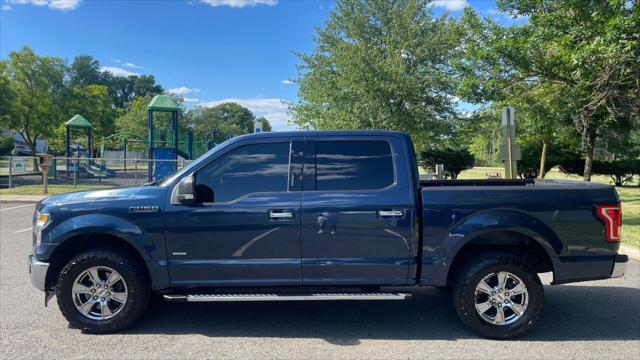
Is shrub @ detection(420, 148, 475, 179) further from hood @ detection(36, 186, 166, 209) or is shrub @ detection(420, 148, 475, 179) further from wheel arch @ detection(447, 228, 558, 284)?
hood @ detection(36, 186, 166, 209)

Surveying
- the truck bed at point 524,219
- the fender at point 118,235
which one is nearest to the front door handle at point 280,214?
the fender at point 118,235

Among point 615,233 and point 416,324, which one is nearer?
point 615,233

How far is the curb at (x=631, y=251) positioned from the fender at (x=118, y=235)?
7.57 m

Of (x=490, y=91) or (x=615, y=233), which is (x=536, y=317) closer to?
(x=615, y=233)

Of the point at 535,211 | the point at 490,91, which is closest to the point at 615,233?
the point at 535,211

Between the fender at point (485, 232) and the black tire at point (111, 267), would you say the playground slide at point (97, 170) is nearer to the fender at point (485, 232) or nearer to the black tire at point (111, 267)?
the black tire at point (111, 267)

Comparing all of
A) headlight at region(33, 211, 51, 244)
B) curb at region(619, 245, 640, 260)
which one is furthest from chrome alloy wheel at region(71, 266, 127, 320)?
curb at region(619, 245, 640, 260)

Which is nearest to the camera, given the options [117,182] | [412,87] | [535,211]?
[535,211]

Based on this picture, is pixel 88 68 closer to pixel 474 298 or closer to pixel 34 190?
pixel 34 190

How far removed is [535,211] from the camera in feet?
13.6

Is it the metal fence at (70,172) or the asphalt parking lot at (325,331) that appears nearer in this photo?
the asphalt parking lot at (325,331)

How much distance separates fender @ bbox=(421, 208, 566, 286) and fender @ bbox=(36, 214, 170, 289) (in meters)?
2.50

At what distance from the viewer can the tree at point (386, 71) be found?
56.1 ft

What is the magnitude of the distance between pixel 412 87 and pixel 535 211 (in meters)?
13.8
